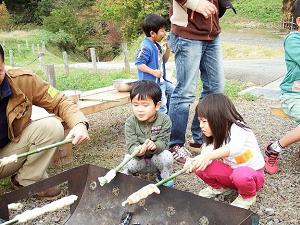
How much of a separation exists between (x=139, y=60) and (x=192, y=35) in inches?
41.1

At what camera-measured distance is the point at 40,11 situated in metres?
32.1

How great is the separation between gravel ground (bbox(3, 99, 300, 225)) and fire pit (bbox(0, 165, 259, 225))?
0.30 metres

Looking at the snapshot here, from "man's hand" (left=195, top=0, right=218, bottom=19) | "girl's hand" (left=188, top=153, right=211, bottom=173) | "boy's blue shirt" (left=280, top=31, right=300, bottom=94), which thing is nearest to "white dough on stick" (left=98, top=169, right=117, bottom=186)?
"girl's hand" (left=188, top=153, right=211, bottom=173)

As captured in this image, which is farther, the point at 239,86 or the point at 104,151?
the point at 239,86

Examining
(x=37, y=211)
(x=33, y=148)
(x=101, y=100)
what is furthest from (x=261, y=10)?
(x=37, y=211)

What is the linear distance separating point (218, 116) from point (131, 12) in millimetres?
21556

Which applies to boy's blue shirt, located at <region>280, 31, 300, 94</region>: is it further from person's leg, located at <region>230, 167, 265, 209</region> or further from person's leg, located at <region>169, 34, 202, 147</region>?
person's leg, located at <region>230, 167, 265, 209</region>

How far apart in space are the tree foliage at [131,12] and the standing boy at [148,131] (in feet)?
62.9

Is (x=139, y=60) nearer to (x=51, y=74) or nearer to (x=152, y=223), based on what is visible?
(x=152, y=223)

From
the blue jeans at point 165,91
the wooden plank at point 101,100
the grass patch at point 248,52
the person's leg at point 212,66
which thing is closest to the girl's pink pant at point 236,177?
the person's leg at point 212,66

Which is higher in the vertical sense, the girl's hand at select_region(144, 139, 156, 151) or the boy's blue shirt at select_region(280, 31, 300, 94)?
the boy's blue shirt at select_region(280, 31, 300, 94)

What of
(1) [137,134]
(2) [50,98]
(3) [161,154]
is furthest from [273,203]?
(2) [50,98]

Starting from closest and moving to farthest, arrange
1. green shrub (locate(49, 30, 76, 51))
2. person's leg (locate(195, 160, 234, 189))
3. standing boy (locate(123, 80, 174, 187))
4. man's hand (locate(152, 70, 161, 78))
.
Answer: person's leg (locate(195, 160, 234, 189)), standing boy (locate(123, 80, 174, 187)), man's hand (locate(152, 70, 161, 78)), green shrub (locate(49, 30, 76, 51))

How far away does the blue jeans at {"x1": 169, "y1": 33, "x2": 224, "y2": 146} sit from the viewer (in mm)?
3361
